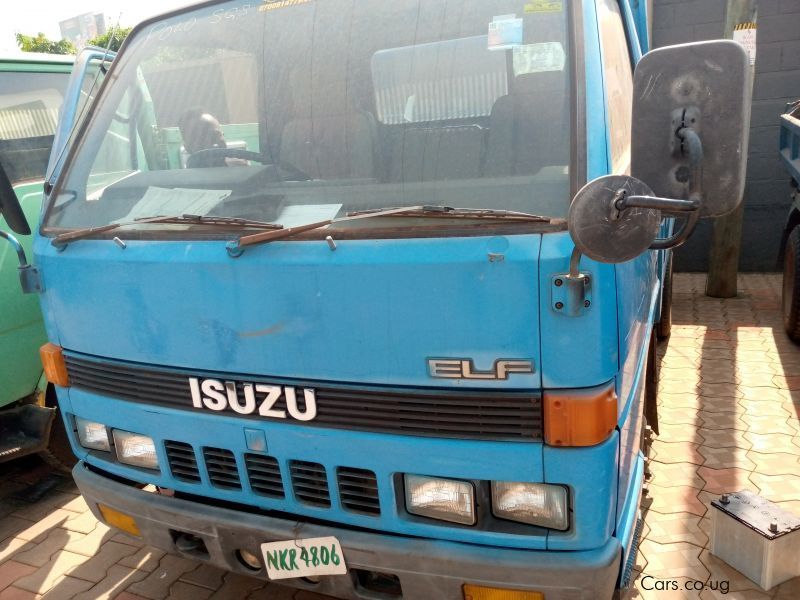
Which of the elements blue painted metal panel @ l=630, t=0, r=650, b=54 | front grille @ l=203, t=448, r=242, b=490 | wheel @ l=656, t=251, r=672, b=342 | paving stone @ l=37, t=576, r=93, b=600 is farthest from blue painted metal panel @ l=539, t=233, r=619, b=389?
wheel @ l=656, t=251, r=672, b=342

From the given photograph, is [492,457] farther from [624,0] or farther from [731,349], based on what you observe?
[731,349]

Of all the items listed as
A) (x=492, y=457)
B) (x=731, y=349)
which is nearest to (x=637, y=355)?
(x=492, y=457)

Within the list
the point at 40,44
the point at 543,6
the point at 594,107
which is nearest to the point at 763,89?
the point at 543,6

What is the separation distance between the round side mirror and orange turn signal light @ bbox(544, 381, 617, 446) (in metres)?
0.38

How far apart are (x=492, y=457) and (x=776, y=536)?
1.43m

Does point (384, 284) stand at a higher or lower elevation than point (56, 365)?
higher

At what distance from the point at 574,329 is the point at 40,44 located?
28.4 meters

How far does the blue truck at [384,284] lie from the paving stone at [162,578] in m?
0.54

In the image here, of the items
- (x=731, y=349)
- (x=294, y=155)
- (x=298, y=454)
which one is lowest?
(x=731, y=349)

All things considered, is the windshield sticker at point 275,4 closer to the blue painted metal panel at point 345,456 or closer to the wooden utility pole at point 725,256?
the blue painted metal panel at point 345,456

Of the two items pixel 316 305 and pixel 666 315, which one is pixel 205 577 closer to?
pixel 316 305

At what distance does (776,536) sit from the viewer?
2492 mm

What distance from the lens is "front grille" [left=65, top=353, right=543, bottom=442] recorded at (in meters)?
1.73

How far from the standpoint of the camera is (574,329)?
1.64 m
